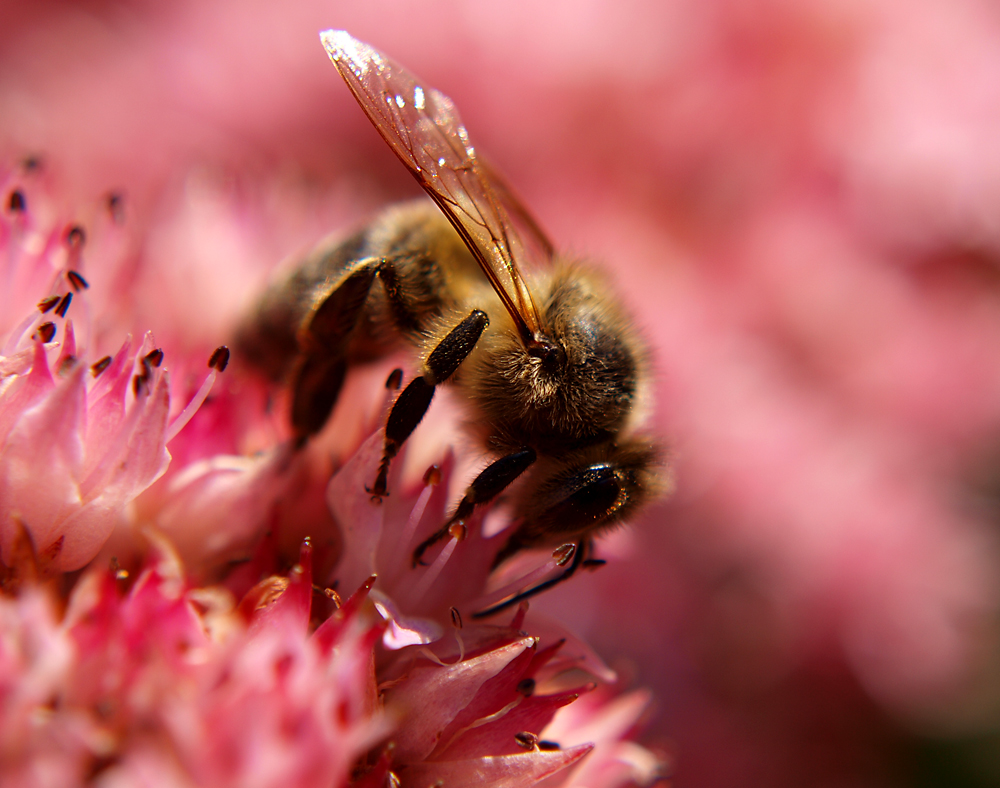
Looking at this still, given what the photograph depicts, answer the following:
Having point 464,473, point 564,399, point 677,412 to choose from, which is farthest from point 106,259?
point 677,412

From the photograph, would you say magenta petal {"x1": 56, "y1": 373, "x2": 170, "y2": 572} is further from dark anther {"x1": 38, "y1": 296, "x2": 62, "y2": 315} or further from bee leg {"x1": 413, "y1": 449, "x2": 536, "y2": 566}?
bee leg {"x1": 413, "y1": 449, "x2": 536, "y2": 566}

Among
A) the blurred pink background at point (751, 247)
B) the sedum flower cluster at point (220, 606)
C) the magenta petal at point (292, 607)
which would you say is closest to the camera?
the sedum flower cluster at point (220, 606)

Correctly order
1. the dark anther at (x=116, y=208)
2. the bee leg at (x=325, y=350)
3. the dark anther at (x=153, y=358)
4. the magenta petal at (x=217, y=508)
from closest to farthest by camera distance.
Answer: the dark anther at (x=153, y=358) < the magenta petal at (x=217, y=508) < the bee leg at (x=325, y=350) < the dark anther at (x=116, y=208)

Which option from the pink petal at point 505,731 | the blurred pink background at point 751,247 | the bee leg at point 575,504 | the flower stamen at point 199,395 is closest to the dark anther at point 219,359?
the flower stamen at point 199,395

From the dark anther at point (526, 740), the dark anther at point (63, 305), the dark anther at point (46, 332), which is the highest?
the dark anther at point (63, 305)

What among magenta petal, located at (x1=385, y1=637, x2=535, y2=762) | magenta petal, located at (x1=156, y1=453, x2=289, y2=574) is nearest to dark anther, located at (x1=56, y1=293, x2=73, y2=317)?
magenta petal, located at (x1=156, y1=453, x2=289, y2=574)

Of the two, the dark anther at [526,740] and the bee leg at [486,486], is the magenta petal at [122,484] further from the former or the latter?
the dark anther at [526,740]
